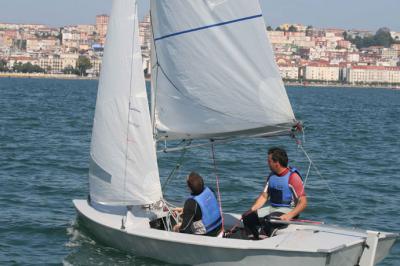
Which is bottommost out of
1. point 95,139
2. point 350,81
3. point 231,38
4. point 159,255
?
point 350,81

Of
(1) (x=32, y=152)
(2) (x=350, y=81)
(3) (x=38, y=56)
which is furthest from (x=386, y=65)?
(1) (x=32, y=152)

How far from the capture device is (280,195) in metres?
8.86

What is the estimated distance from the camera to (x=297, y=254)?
7.97 m

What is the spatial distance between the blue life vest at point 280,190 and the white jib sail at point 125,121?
4.20ft

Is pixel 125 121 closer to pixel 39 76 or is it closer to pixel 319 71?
pixel 39 76

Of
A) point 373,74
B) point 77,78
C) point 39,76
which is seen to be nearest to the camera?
point 77,78

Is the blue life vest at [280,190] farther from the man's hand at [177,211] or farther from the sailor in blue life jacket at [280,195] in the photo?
the man's hand at [177,211]

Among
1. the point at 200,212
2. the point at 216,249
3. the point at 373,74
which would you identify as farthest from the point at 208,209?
the point at 373,74

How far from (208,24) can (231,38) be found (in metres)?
0.26

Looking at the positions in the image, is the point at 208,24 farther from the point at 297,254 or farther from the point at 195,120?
the point at 297,254

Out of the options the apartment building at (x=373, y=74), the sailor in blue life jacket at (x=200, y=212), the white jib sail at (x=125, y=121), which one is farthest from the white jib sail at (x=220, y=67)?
the apartment building at (x=373, y=74)

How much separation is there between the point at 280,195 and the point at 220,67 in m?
1.44

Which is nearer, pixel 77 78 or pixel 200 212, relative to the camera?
pixel 200 212

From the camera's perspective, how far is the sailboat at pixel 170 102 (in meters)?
9.17
